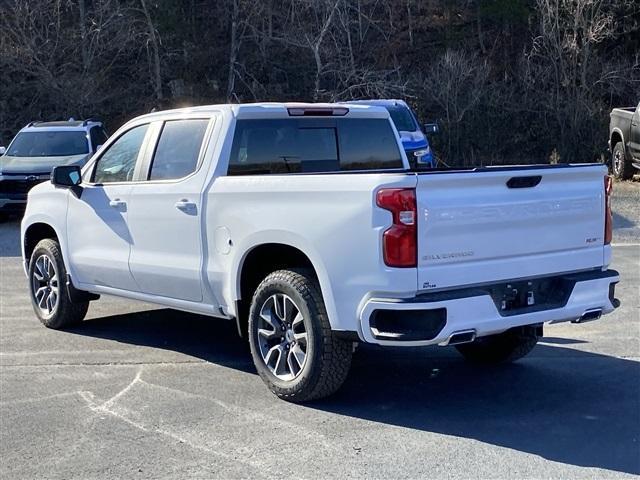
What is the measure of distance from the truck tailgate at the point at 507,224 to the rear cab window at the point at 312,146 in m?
1.80

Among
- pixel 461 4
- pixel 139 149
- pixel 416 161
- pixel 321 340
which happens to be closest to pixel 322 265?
pixel 321 340

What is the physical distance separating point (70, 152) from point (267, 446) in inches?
501

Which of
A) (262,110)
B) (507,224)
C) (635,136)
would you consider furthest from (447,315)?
(635,136)

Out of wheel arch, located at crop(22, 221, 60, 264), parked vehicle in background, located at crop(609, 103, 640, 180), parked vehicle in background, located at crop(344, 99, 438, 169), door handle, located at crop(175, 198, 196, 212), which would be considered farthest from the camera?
parked vehicle in background, located at crop(609, 103, 640, 180)

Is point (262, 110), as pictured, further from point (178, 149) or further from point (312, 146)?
point (178, 149)

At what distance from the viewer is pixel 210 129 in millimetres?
6625

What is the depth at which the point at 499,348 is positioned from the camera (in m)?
6.81

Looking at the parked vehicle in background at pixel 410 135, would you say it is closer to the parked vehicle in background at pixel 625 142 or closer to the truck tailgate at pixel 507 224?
the parked vehicle in background at pixel 625 142

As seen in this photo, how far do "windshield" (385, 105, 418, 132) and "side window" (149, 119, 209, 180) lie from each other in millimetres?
10228

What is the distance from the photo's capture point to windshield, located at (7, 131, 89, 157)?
16844mm

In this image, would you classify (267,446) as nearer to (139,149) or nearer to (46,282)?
(139,149)

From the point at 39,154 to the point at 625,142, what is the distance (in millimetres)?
12211

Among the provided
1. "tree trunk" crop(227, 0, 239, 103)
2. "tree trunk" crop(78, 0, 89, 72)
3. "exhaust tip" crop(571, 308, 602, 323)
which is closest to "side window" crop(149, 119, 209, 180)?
"exhaust tip" crop(571, 308, 602, 323)

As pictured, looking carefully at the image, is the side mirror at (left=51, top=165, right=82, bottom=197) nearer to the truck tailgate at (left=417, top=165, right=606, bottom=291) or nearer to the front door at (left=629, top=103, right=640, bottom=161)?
the truck tailgate at (left=417, top=165, right=606, bottom=291)
